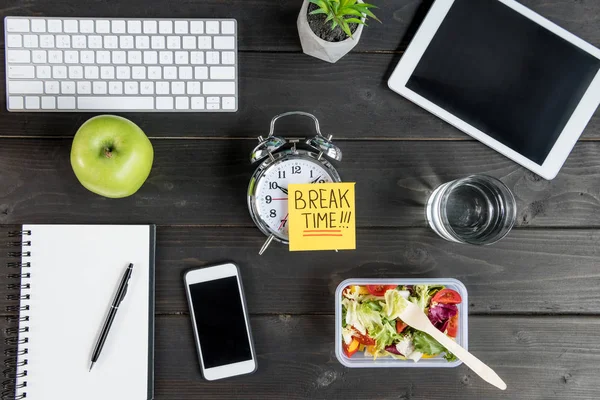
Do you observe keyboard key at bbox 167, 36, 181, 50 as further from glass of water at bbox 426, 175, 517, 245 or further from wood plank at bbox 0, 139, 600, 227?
glass of water at bbox 426, 175, 517, 245

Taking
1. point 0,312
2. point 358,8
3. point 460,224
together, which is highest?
point 358,8

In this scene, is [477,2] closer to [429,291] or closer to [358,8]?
[358,8]

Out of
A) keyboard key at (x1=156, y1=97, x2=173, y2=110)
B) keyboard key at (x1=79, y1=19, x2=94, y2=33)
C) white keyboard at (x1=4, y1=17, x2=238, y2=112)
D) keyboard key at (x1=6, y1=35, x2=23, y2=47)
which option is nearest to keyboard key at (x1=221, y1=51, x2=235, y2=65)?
white keyboard at (x1=4, y1=17, x2=238, y2=112)

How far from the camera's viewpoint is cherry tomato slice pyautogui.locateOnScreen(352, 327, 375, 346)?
760mm

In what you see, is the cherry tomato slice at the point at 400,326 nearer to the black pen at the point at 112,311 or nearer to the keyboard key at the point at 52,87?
the black pen at the point at 112,311

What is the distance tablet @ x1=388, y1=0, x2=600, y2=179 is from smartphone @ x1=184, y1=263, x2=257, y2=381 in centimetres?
43

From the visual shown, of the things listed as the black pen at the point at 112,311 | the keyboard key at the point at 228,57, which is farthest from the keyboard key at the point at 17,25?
the black pen at the point at 112,311

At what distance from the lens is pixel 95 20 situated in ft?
2.51

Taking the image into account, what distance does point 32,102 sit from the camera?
0.77 m

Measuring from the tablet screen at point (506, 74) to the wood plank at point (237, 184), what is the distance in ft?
0.21

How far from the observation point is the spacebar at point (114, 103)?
77cm

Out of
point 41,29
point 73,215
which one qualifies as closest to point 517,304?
point 73,215

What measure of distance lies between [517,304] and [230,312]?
0.48 meters

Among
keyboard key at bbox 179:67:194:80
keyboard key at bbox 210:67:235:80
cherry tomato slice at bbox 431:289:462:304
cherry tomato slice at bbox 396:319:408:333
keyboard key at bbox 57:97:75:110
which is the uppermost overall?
keyboard key at bbox 210:67:235:80
